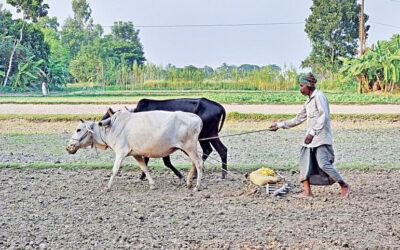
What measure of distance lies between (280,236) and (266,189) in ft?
7.03

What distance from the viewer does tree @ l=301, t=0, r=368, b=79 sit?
172 feet

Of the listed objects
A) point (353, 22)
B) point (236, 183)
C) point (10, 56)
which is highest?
point (353, 22)

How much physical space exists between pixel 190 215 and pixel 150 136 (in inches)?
75.2

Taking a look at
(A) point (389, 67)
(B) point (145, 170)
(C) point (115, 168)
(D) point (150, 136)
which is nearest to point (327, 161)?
(D) point (150, 136)

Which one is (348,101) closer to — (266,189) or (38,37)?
(266,189)

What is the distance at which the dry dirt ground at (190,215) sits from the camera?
567 centimetres

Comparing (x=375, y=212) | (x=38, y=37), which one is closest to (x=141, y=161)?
(x=375, y=212)

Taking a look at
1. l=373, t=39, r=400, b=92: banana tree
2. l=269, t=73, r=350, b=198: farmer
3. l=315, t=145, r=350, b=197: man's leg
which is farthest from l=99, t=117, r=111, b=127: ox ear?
l=373, t=39, r=400, b=92: banana tree


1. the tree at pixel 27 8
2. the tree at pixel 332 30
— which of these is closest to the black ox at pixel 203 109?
the tree at pixel 27 8

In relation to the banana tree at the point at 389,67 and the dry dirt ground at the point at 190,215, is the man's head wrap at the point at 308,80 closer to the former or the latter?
the dry dirt ground at the point at 190,215

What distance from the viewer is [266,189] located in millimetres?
7922

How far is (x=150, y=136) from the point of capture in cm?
824

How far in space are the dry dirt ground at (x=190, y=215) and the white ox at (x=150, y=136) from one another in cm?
53

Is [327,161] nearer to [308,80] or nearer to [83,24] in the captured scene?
[308,80]
